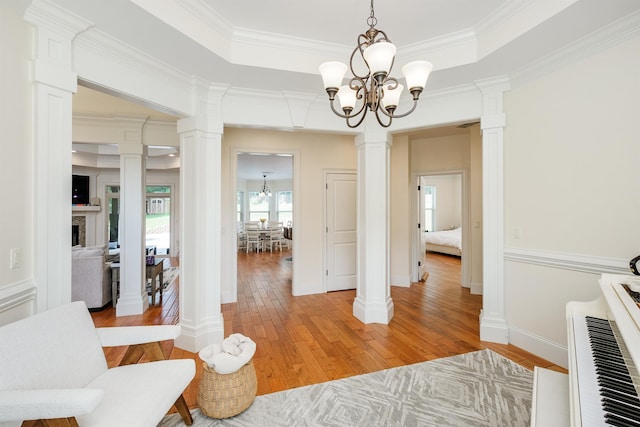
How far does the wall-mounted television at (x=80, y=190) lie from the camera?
712 centimetres

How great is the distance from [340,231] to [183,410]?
3385 mm

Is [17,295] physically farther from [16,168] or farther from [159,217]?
[159,217]

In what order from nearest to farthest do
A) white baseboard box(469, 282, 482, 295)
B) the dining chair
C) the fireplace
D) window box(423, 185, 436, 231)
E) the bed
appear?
white baseboard box(469, 282, 482, 295), the fireplace, the bed, the dining chair, window box(423, 185, 436, 231)

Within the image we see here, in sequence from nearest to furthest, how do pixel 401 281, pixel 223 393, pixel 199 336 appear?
pixel 223 393, pixel 199 336, pixel 401 281

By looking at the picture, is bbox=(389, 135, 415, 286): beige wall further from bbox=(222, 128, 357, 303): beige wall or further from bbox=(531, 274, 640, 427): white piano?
bbox=(531, 274, 640, 427): white piano

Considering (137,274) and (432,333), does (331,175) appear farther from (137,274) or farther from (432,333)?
(137,274)

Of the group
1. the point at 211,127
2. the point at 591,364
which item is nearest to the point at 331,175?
the point at 211,127

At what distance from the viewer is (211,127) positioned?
2.87 m

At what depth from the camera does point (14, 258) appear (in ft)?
5.18

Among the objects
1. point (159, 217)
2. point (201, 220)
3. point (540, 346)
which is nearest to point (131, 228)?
point (201, 220)

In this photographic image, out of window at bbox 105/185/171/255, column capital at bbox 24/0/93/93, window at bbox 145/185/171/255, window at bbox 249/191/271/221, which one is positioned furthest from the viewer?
window at bbox 249/191/271/221

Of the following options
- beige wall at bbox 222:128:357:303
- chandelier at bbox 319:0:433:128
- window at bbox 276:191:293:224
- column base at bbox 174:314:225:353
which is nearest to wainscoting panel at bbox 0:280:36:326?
column base at bbox 174:314:225:353

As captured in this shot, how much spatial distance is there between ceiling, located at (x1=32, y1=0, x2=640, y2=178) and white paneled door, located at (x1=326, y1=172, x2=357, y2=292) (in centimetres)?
214

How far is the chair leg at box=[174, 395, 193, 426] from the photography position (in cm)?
179
